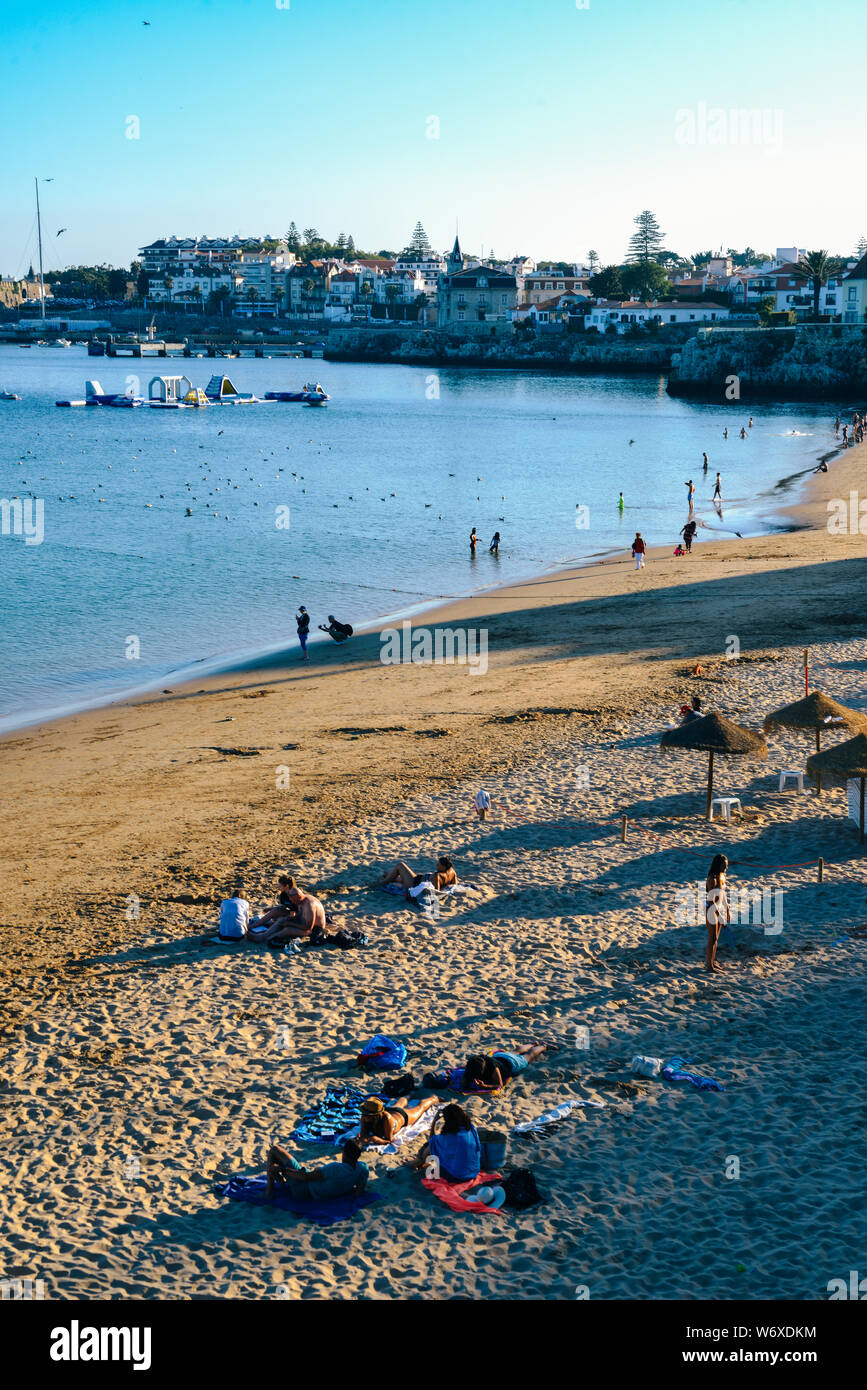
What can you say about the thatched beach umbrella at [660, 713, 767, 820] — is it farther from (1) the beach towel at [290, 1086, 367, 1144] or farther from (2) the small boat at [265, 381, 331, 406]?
(2) the small boat at [265, 381, 331, 406]

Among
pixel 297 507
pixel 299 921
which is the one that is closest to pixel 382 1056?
pixel 299 921

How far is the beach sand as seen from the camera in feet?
25.5

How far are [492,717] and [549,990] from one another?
31.8 feet

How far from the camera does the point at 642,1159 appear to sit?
8.60 meters

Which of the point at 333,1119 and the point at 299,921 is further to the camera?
the point at 299,921

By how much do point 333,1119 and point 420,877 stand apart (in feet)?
14.5

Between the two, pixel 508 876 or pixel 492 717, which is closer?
pixel 508 876

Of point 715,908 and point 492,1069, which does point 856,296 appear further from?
point 492,1069

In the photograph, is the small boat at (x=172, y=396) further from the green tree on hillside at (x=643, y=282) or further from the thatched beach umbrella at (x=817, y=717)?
the thatched beach umbrella at (x=817, y=717)

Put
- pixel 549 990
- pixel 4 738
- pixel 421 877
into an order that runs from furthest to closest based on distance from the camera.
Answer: pixel 4 738, pixel 421 877, pixel 549 990

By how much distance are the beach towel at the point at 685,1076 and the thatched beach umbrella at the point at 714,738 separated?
528cm

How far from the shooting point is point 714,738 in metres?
14.5
